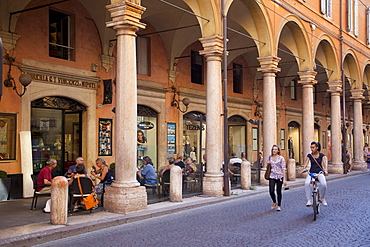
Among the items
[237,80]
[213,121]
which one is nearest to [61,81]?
[213,121]

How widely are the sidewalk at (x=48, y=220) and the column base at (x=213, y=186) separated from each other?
0.40 meters

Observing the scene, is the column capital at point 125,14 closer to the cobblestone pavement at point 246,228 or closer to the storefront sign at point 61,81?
the storefront sign at point 61,81

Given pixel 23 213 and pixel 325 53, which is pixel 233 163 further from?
pixel 325 53

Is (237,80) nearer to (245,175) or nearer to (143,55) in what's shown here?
(143,55)

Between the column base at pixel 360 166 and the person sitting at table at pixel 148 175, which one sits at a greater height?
the person sitting at table at pixel 148 175

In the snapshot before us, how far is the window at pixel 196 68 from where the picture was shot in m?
19.9

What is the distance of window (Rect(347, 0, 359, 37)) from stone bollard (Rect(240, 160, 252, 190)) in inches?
599

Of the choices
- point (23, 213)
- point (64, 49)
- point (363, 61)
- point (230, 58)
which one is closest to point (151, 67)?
point (64, 49)

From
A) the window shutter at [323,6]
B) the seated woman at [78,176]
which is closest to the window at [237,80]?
the window shutter at [323,6]

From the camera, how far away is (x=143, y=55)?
17.3 meters

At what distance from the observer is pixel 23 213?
9.82 meters

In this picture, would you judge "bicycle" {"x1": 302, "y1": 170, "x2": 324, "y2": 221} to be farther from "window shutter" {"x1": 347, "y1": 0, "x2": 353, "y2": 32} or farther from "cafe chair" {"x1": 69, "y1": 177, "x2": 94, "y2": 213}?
"window shutter" {"x1": 347, "y1": 0, "x2": 353, "y2": 32}

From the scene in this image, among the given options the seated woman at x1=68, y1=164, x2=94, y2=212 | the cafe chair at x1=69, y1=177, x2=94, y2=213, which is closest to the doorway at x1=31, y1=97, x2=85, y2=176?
the seated woman at x1=68, y1=164, x2=94, y2=212

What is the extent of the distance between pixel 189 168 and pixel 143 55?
19.1ft
